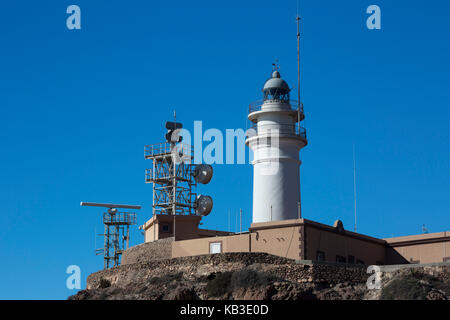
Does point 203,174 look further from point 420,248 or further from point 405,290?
point 405,290

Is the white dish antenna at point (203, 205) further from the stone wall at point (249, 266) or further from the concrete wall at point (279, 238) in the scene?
the concrete wall at point (279, 238)

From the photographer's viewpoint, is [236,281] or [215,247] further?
[215,247]

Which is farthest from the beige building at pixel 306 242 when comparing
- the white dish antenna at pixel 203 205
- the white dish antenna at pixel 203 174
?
the white dish antenna at pixel 203 174

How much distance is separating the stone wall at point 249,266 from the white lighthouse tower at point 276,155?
7.94m

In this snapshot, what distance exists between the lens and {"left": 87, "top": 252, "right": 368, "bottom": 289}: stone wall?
39.0m

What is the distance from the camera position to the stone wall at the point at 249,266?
39.0 metres

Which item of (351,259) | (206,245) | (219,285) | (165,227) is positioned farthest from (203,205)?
(219,285)

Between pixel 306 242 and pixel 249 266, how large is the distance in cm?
333

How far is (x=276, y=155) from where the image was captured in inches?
1966

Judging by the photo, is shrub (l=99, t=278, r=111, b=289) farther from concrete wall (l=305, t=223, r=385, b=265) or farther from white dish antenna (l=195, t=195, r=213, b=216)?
concrete wall (l=305, t=223, r=385, b=265)

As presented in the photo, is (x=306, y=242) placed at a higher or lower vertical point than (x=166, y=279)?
higher
